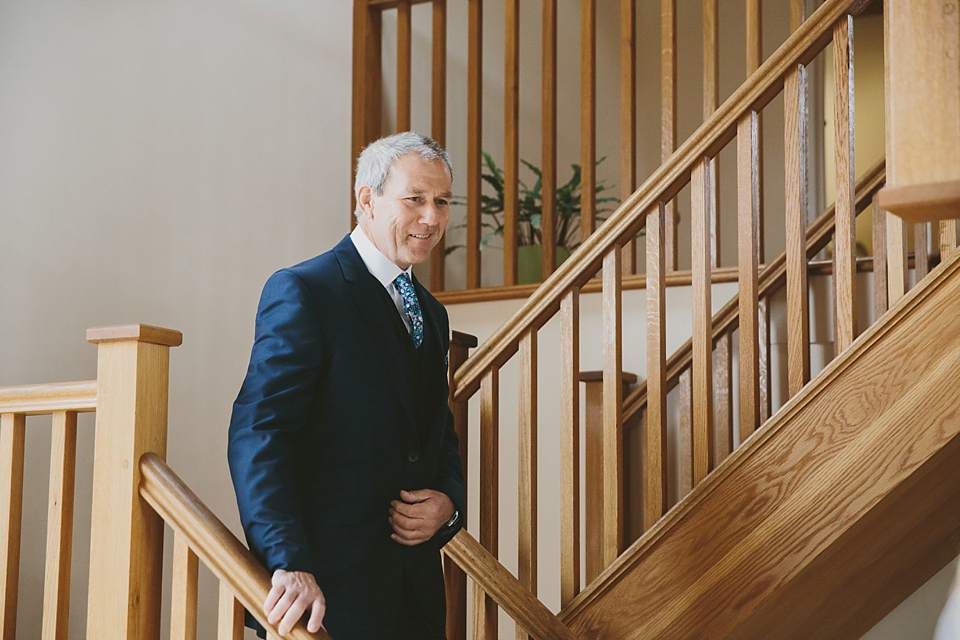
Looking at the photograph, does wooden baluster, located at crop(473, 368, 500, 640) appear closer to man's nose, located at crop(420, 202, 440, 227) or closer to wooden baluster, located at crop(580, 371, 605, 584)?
wooden baluster, located at crop(580, 371, 605, 584)

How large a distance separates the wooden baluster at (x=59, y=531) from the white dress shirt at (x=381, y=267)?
661 mm

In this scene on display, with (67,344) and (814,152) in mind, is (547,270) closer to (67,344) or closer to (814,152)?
(67,344)

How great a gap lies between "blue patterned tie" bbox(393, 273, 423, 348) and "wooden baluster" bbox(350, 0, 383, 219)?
1967 millimetres

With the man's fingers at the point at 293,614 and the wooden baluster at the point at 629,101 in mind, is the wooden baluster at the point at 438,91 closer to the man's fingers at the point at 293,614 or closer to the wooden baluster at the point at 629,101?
the wooden baluster at the point at 629,101

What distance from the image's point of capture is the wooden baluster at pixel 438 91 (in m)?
3.68

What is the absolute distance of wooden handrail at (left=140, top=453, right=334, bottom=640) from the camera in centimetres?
151

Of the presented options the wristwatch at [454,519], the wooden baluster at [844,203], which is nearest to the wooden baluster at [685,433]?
the wooden baluster at [844,203]

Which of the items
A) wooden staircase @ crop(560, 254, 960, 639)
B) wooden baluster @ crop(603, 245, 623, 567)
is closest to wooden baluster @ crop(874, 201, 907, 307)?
wooden staircase @ crop(560, 254, 960, 639)

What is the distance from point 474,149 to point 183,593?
2.34 meters

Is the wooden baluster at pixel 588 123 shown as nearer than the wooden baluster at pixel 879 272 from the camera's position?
No

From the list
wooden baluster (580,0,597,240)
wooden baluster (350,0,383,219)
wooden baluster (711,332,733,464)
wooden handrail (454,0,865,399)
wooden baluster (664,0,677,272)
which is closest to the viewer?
wooden handrail (454,0,865,399)

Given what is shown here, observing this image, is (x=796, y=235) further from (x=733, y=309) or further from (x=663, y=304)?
(x=733, y=309)

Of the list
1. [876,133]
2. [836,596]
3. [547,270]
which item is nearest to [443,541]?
[836,596]

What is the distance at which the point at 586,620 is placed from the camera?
2139 millimetres
